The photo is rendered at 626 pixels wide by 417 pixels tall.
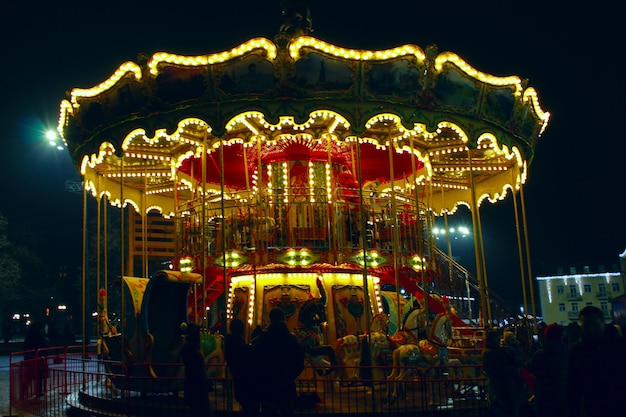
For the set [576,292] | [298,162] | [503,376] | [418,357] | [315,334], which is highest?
[298,162]

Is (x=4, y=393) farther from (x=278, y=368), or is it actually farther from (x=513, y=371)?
(x=513, y=371)

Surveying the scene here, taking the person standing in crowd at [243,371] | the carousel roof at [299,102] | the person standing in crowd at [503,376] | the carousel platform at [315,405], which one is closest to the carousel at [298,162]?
the carousel roof at [299,102]

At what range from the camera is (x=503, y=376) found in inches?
271

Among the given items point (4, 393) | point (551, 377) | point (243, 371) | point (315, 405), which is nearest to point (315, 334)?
point (315, 405)

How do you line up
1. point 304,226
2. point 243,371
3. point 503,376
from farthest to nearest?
point 304,226, point 503,376, point 243,371

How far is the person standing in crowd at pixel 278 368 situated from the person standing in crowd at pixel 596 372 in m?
2.50

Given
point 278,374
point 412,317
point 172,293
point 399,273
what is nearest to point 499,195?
point 399,273

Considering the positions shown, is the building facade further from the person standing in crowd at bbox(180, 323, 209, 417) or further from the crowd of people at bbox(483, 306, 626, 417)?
the person standing in crowd at bbox(180, 323, 209, 417)

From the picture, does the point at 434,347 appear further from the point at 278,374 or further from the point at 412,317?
the point at 278,374

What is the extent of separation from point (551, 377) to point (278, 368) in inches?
107

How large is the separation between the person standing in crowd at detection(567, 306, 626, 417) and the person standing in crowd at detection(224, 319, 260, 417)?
9.58 ft

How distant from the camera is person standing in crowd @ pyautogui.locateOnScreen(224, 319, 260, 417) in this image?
20.2 feet

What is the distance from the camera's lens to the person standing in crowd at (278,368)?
594 centimetres

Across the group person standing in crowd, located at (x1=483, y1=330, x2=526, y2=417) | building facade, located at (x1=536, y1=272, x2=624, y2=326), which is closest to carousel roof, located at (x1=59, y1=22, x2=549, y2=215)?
person standing in crowd, located at (x1=483, y1=330, x2=526, y2=417)
